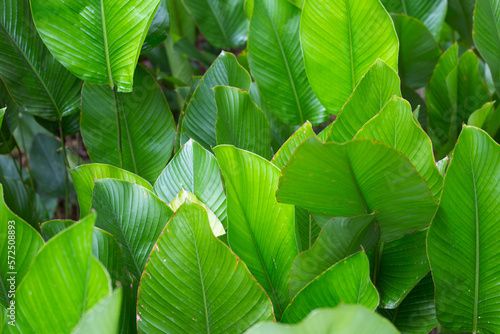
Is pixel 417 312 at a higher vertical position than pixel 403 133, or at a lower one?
lower

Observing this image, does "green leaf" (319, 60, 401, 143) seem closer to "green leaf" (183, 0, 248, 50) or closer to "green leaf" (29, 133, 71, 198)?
"green leaf" (183, 0, 248, 50)

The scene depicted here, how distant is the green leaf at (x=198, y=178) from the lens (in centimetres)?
67

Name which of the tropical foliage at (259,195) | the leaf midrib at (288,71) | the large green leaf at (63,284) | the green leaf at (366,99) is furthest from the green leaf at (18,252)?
the leaf midrib at (288,71)

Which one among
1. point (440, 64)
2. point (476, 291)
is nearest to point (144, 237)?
point (476, 291)

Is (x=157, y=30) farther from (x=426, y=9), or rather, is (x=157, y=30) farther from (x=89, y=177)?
(x=426, y=9)

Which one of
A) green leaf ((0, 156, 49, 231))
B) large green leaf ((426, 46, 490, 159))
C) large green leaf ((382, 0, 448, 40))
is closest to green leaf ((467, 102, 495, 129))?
large green leaf ((426, 46, 490, 159))

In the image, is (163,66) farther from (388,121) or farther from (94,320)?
(94,320)

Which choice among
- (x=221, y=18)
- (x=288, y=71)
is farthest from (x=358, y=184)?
(x=221, y=18)

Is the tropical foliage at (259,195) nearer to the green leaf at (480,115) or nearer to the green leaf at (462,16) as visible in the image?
the green leaf at (480,115)

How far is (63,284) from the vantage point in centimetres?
43

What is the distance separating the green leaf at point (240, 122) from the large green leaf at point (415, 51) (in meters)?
0.42

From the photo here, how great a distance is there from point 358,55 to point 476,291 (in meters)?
0.37

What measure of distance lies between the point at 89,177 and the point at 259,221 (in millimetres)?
266

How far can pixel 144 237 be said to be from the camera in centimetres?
62
